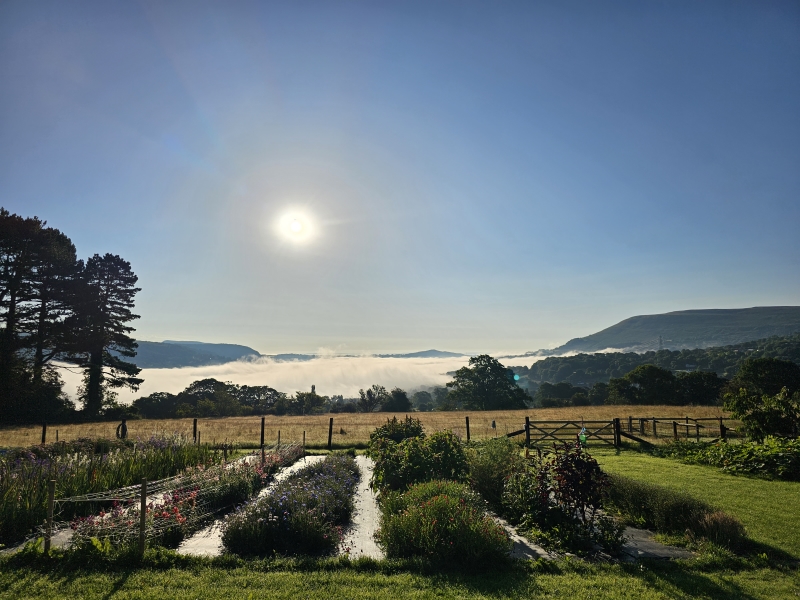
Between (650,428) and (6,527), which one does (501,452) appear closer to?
(6,527)

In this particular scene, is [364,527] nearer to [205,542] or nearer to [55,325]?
[205,542]

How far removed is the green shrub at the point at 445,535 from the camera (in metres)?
6.99

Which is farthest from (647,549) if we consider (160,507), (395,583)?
(160,507)

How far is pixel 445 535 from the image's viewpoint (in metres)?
7.25

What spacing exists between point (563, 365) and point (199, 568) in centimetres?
18112

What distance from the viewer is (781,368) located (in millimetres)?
53531

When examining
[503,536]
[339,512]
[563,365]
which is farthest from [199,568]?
[563,365]

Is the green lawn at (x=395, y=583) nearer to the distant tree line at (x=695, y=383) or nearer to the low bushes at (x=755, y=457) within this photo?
the low bushes at (x=755, y=457)

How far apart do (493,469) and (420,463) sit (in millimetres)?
1956

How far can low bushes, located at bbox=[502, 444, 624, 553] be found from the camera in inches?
307

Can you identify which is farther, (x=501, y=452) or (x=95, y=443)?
(x=95, y=443)

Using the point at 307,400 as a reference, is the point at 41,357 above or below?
above

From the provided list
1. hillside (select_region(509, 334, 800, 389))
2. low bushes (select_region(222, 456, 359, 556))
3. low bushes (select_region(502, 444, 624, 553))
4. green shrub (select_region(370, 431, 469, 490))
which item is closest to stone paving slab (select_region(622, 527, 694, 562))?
low bushes (select_region(502, 444, 624, 553))

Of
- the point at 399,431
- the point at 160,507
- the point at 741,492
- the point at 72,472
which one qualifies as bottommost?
the point at 741,492
